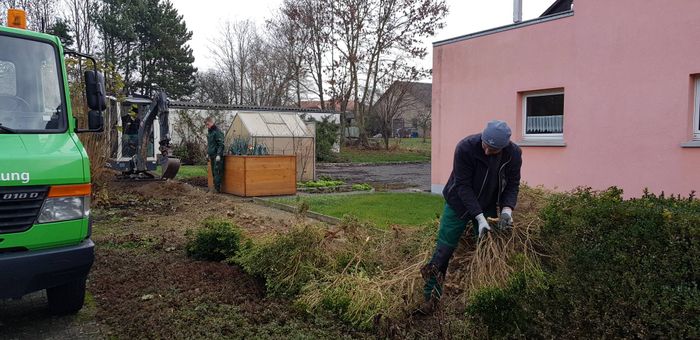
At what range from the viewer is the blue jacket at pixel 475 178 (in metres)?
4.32

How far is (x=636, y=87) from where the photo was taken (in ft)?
28.2

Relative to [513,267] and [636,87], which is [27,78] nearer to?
[513,267]

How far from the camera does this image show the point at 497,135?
4117 mm

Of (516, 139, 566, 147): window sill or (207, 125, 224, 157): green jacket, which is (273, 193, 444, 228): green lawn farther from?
(207, 125, 224, 157): green jacket

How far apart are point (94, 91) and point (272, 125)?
1132cm

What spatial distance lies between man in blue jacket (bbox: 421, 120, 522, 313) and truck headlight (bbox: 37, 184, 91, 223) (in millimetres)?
2888

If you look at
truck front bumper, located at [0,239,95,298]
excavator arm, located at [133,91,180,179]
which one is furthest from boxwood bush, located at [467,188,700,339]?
excavator arm, located at [133,91,180,179]

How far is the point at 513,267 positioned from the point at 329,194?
9318 millimetres

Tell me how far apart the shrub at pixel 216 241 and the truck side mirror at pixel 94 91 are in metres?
1.94

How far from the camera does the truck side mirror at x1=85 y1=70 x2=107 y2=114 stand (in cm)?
513

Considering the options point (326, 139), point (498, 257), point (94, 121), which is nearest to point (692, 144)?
point (498, 257)

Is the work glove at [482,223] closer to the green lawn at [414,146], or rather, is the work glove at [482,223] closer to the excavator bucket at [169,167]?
the excavator bucket at [169,167]

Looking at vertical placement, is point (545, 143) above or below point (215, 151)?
above

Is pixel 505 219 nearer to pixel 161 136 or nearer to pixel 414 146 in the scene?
pixel 161 136
